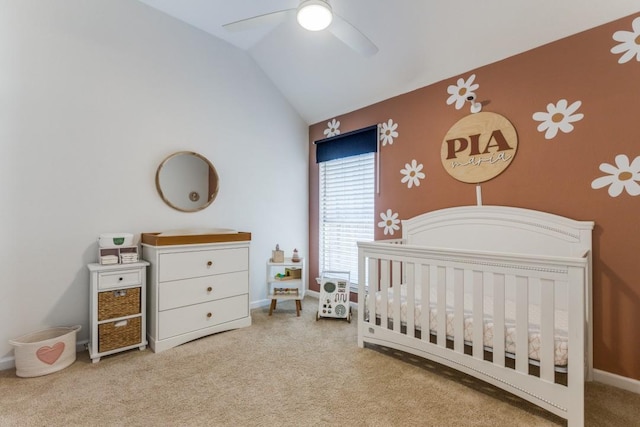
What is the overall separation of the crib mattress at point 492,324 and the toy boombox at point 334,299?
666mm

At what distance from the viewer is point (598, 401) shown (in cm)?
157

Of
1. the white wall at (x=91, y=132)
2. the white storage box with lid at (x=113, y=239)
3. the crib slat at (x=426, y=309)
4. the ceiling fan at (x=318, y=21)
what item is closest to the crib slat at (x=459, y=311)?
the crib slat at (x=426, y=309)

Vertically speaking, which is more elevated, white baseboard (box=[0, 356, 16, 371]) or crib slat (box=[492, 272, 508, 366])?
crib slat (box=[492, 272, 508, 366])

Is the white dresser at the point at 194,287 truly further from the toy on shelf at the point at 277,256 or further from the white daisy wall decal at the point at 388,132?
the white daisy wall decal at the point at 388,132

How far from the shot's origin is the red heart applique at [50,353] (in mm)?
1802

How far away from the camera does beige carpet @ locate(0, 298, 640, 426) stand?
4.66 feet

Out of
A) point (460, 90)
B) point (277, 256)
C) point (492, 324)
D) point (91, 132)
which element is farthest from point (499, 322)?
point (91, 132)

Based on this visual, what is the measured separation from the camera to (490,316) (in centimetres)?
168

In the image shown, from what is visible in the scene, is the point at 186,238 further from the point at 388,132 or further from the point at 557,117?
the point at 557,117

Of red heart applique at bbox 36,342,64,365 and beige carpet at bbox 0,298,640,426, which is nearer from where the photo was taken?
beige carpet at bbox 0,298,640,426

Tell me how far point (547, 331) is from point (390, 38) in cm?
224

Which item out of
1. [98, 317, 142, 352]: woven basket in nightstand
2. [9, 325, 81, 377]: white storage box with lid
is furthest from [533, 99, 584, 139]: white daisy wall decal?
[9, 325, 81, 377]: white storage box with lid

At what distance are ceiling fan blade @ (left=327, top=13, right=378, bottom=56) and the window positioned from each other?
4.35 feet

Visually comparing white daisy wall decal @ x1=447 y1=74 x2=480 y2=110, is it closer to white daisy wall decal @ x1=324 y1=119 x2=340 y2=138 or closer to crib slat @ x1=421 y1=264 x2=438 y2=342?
white daisy wall decal @ x1=324 y1=119 x2=340 y2=138
